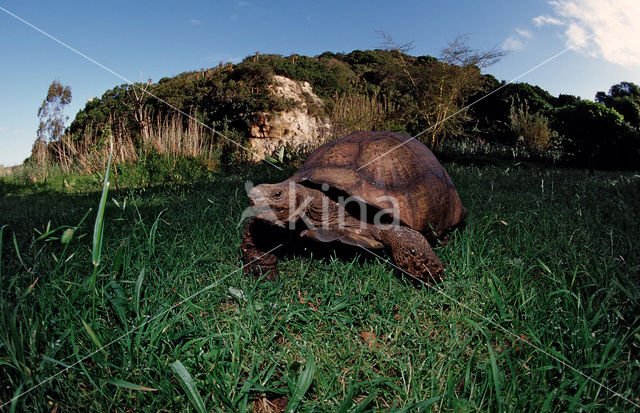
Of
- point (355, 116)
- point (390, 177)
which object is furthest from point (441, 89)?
point (390, 177)

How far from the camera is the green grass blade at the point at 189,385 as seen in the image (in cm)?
140

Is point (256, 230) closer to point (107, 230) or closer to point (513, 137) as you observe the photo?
point (107, 230)

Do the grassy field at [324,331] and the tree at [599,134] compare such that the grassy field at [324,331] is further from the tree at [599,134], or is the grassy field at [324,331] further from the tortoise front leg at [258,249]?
the tree at [599,134]

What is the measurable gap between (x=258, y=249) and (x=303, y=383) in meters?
1.22

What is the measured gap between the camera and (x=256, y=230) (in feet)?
8.52

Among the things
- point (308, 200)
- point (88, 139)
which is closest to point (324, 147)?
point (308, 200)

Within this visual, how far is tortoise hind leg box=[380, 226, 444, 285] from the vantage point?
2365 millimetres

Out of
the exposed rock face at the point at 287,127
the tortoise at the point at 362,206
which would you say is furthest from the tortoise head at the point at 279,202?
the exposed rock face at the point at 287,127

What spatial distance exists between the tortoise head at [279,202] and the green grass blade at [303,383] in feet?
3.26

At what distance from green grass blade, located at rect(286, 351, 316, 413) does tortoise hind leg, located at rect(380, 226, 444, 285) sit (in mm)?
1038

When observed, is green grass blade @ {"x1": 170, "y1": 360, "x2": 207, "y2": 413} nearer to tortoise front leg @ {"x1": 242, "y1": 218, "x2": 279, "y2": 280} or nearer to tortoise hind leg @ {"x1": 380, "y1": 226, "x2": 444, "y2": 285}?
tortoise front leg @ {"x1": 242, "y1": 218, "x2": 279, "y2": 280}

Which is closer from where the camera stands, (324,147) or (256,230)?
(256,230)

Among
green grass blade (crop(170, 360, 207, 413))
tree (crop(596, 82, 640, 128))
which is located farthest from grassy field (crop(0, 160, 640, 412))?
tree (crop(596, 82, 640, 128))

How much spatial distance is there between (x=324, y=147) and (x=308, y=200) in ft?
2.71
